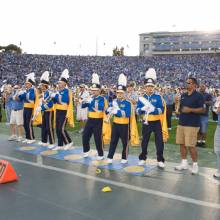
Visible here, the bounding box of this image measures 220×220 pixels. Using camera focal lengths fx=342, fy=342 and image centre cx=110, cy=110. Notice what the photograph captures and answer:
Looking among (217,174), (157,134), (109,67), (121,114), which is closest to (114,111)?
(121,114)

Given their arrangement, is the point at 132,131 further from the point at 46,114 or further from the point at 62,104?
the point at 46,114

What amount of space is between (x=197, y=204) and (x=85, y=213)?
167 cm

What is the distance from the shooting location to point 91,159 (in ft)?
26.1

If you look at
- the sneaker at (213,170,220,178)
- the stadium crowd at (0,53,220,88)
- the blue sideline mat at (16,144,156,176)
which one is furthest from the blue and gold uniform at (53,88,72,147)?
the stadium crowd at (0,53,220,88)

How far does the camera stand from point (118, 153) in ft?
28.5

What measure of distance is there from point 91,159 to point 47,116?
2.01 m

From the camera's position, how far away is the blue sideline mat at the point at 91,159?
7.06 meters

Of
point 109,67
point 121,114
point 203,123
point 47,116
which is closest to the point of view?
point 121,114

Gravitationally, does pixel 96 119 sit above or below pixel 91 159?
above

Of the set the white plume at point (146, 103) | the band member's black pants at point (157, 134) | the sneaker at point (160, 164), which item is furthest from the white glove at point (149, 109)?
the sneaker at point (160, 164)

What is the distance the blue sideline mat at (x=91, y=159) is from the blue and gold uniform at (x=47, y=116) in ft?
1.28

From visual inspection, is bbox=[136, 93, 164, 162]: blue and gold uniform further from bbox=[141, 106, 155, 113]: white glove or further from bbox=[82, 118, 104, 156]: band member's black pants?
bbox=[82, 118, 104, 156]: band member's black pants

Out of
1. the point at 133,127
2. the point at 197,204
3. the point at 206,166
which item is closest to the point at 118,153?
the point at 133,127

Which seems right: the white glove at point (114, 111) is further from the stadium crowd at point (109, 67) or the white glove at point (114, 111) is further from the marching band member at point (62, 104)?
the stadium crowd at point (109, 67)
